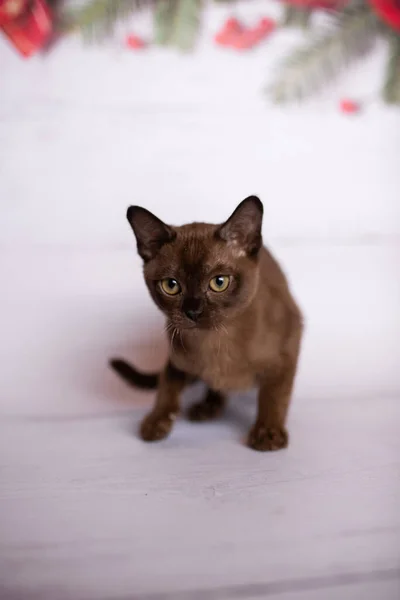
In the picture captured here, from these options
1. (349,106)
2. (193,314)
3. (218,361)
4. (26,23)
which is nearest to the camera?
(193,314)

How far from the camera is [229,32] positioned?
1.24 meters

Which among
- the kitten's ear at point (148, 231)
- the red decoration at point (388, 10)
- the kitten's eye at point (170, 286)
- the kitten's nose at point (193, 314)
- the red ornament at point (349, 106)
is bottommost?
the kitten's nose at point (193, 314)

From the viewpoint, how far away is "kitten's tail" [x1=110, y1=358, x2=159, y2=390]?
110 cm

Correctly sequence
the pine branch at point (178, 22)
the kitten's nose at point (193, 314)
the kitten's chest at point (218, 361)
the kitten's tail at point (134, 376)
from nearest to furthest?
the kitten's nose at point (193, 314)
the kitten's chest at point (218, 361)
the kitten's tail at point (134, 376)
the pine branch at point (178, 22)

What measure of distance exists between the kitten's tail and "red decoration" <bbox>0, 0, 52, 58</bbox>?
0.62 metres

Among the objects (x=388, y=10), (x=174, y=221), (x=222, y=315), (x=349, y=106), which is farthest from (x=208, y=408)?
(x=388, y=10)

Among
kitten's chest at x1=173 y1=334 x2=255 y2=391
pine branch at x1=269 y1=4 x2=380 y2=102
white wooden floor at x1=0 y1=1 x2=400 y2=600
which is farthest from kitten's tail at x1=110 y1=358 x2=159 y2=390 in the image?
pine branch at x1=269 y1=4 x2=380 y2=102

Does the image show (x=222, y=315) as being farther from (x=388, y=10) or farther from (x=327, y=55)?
(x=388, y=10)

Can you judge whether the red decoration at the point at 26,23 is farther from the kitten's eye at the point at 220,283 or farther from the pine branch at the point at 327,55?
the kitten's eye at the point at 220,283

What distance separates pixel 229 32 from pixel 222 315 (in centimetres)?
68

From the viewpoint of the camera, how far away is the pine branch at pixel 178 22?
121 cm

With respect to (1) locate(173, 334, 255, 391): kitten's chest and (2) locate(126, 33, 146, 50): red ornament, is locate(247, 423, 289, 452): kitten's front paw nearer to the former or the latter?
(1) locate(173, 334, 255, 391): kitten's chest

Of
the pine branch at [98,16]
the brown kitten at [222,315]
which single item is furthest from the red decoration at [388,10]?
the brown kitten at [222,315]

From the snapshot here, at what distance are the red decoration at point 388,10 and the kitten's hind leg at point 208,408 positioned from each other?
0.82m
